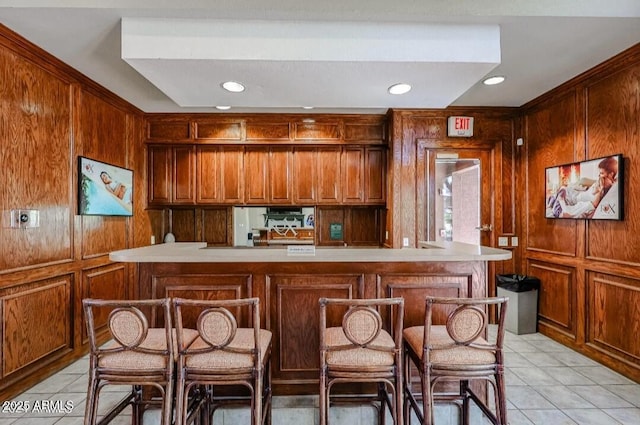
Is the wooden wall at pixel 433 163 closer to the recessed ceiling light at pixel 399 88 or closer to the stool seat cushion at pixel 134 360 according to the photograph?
the recessed ceiling light at pixel 399 88

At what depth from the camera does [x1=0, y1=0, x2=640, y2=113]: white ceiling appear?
2080 millimetres

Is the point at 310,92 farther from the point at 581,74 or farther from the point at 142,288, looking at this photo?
the point at 581,74

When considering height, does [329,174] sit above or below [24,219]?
above

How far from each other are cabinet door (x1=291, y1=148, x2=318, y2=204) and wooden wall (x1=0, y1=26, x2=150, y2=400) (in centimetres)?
209

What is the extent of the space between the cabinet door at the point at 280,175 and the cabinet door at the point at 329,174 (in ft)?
1.23

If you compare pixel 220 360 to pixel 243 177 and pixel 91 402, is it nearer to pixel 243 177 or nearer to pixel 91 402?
pixel 91 402

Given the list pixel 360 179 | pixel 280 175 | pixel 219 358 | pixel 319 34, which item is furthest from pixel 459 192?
pixel 219 358

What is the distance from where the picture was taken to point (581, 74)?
3057 mm

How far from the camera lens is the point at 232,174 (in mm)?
4277

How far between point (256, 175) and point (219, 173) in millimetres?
477

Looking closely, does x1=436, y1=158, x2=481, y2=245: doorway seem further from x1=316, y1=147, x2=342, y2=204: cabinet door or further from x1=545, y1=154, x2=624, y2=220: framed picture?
x1=316, y1=147, x2=342, y2=204: cabinet door

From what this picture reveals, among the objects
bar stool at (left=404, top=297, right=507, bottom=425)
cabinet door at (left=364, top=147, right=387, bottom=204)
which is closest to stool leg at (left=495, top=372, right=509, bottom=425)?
bar stool at (left=404, top=297, right=507, bottom=425)

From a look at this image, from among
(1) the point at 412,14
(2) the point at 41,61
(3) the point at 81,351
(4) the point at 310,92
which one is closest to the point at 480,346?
(1) the point at 412,14

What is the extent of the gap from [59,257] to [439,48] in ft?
11.2
